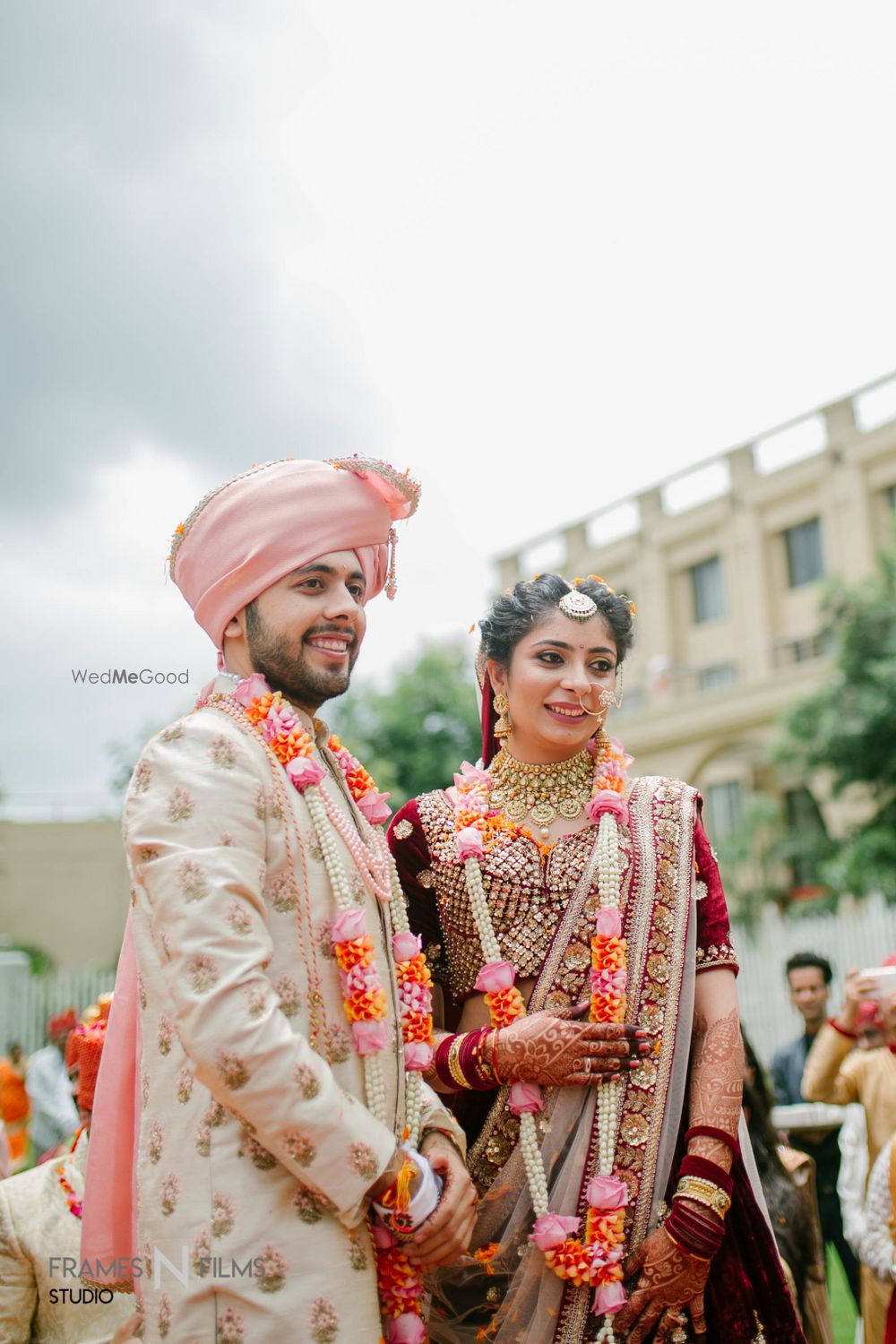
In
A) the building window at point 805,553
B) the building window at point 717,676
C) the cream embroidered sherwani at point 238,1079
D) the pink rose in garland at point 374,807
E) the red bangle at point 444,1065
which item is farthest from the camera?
the building window at point 717,676

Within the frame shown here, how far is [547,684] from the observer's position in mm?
2930

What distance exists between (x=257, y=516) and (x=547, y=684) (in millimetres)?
887

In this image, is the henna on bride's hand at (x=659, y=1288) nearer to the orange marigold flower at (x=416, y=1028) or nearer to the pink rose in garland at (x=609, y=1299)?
the pink rose in garland at (x=609, y=1299)

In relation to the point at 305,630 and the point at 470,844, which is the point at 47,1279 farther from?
the point at 305,630

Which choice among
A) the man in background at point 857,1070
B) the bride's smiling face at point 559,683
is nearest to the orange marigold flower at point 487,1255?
the bride's smiling face at point 559,683

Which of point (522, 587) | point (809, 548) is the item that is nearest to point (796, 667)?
point (809, 548)

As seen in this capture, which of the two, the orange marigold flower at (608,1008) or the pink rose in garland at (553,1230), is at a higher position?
the orange marigold flower at (608,1008)

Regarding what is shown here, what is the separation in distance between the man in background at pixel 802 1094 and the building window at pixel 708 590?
17263mm

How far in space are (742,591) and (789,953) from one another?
1115 cm

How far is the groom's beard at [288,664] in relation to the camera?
2.31m

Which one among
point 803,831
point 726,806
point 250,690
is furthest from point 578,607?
point 726,806

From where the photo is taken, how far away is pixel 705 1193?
2.52 meters

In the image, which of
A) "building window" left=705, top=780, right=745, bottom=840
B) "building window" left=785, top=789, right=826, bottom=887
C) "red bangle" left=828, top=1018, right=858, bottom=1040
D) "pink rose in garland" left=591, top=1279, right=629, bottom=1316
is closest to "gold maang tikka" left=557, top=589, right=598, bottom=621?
"pink rose in garland" left=591, top=1279, right=629, bottom=1316

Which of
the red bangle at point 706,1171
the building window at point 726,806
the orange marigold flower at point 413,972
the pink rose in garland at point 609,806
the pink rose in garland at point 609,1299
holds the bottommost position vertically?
the pink rose in garland at point 609,1299
